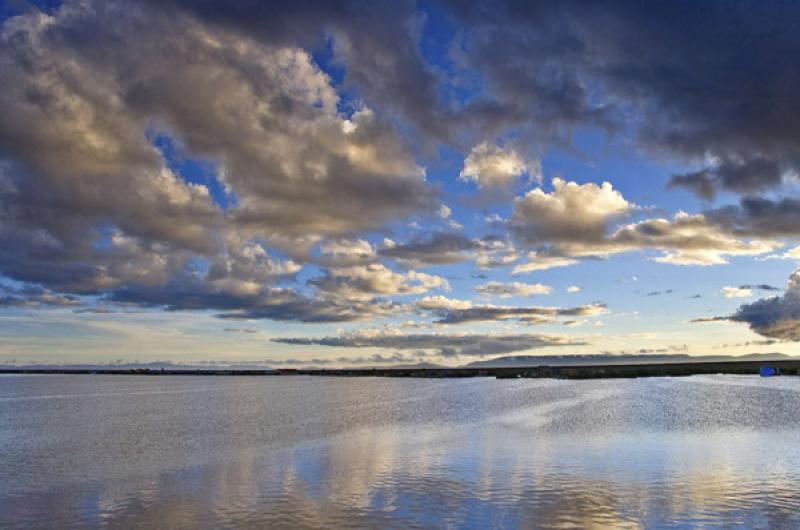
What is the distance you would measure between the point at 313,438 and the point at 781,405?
56553 millimetres

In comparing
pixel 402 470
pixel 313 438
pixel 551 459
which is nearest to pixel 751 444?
pixel 551 459

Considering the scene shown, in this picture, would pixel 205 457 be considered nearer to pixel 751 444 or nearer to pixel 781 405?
pixel 751 444

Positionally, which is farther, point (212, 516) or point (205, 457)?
point (205, 457)

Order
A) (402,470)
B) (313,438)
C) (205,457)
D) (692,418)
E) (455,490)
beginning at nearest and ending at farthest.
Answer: (455,490) → (402,470) → (205,457) → (313,438) → (692,418)

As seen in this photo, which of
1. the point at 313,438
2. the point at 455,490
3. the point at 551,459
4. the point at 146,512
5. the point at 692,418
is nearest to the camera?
the point at 146,512

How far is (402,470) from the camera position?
3219 centimetres

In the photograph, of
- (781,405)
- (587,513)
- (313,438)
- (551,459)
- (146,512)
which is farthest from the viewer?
(781,405)

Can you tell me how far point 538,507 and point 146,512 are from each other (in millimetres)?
13996

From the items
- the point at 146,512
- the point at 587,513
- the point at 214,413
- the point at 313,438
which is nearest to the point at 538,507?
the point at 587,513

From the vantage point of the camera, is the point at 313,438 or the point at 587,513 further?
the point at 313,438

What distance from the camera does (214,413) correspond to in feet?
255

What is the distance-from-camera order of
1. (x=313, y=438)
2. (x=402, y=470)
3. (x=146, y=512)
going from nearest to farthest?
(x=146, y=512), (x=402, y=470), (x=313, y=438)

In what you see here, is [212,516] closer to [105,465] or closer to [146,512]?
[146,512]

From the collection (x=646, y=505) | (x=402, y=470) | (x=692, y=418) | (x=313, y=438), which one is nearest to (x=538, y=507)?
(x=646, y=505)
